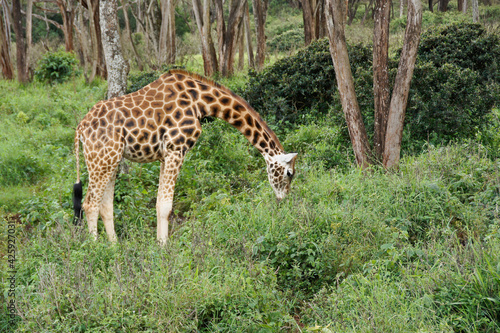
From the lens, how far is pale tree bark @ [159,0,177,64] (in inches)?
663

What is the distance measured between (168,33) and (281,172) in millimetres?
11460

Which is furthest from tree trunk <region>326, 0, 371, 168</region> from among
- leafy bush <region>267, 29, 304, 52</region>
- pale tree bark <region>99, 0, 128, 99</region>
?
leafy bush <region>267, 29, 304, 52</region>

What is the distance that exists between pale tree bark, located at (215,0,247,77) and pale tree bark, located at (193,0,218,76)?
320 mm

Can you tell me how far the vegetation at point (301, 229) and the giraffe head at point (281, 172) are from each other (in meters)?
0.20

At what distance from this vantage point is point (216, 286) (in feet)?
15.6

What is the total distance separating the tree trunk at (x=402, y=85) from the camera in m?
7.99

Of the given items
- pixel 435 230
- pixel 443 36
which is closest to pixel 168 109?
pixel 435 230

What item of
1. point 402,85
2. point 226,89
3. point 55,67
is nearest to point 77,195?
point 226,89

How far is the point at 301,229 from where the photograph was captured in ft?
19.2

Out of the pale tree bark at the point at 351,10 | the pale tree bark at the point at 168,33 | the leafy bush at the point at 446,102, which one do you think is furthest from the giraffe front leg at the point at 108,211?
the pale tree bark at the point at 351,10

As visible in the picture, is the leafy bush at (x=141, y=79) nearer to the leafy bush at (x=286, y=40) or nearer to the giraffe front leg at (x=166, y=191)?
the giraffe front leg at (x=166, y=191)

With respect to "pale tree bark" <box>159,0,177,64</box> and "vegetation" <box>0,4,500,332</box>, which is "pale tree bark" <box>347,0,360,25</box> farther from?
"vegetation" <box>0,4,500,332</box>

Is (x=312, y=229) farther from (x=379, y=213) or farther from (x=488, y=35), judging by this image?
(x=488, y=35)

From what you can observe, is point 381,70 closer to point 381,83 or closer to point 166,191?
point 381,83
